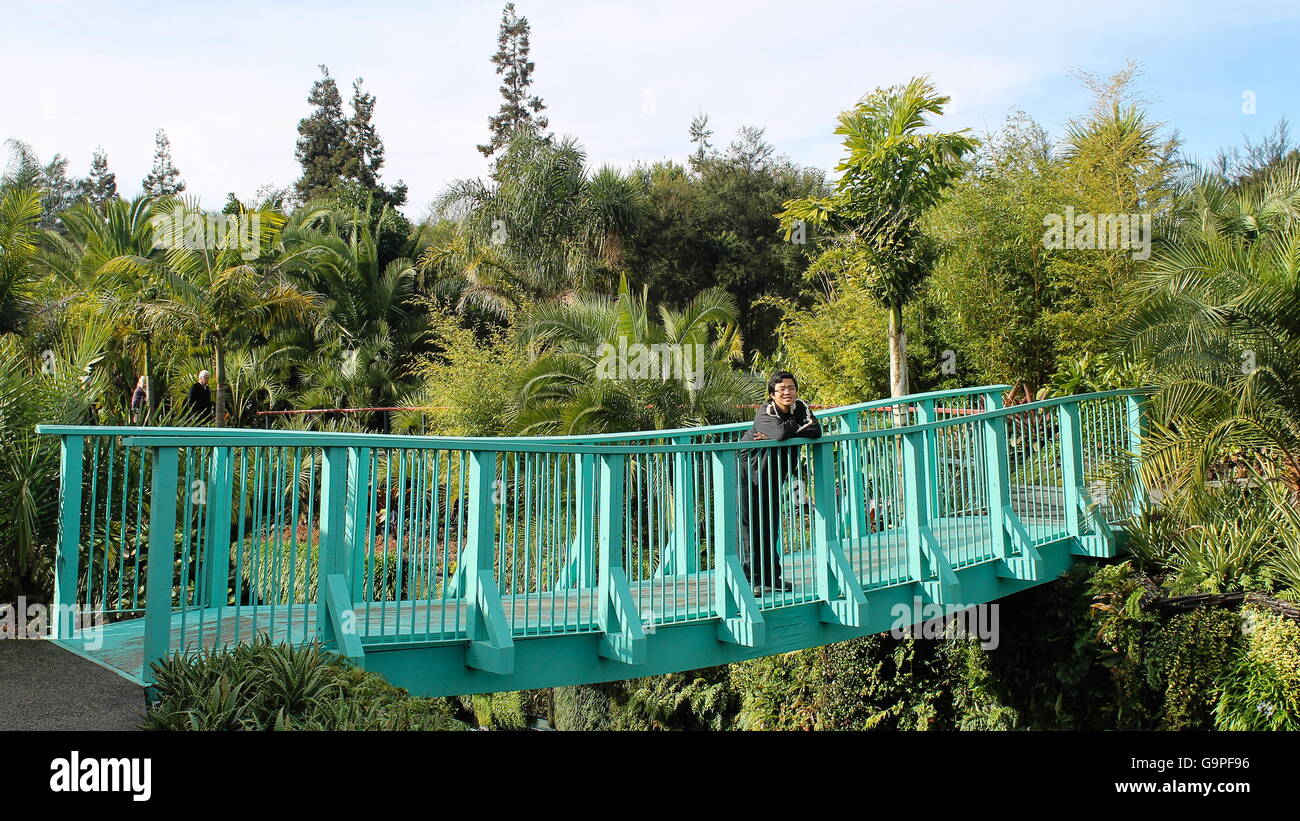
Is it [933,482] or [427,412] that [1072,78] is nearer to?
[933,482]

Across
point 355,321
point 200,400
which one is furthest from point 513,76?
point 200,400

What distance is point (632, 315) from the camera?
636 inches

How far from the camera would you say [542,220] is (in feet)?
85.1

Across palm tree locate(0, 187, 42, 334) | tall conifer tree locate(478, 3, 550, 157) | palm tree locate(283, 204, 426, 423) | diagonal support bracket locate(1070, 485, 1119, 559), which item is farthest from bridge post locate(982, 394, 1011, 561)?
tall conifer tree locate(478, 3, 550, 157)

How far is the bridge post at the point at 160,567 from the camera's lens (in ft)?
15.9

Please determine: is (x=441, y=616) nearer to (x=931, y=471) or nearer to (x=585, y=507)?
(x=585, y=507)

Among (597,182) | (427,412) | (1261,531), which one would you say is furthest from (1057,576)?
(597,182)

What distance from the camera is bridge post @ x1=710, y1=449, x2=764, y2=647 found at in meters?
7.09

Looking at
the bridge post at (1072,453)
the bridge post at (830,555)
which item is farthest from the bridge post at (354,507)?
the bridge post at (1072,453)

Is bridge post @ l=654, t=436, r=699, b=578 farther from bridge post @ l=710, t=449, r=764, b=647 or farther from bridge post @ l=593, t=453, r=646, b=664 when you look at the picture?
bridge post @ l=593, t=453, r=646, b=664

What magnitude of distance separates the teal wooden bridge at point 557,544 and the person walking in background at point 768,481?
110 millimetres
